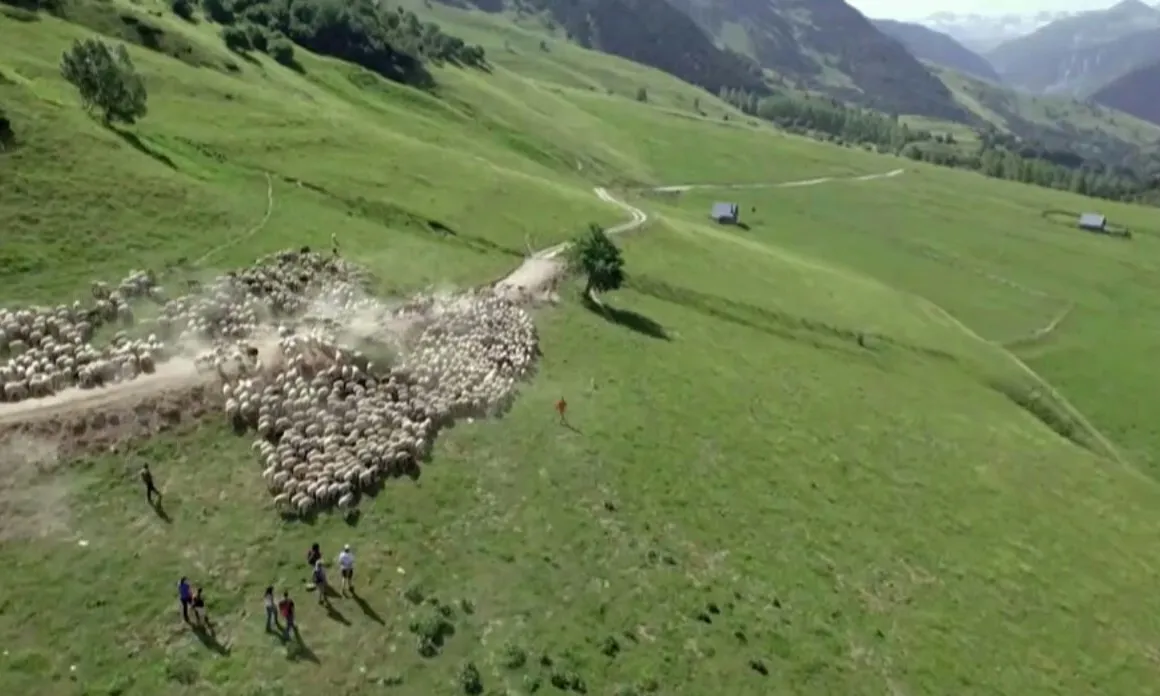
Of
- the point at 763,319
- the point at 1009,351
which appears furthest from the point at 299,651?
the point at 1009,351

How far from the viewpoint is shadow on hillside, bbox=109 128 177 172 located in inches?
2977

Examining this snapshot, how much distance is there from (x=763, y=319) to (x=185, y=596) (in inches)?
2413

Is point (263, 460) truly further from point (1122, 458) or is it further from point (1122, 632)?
point (1122, 458)

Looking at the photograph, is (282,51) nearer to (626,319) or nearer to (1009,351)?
(626,319)

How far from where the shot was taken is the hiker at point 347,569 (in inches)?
1433

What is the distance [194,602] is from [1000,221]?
6980 inches

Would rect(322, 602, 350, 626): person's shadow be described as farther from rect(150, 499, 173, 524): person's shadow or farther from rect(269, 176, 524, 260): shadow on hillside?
rect(269, 176, 524, 260): shadow on hillside

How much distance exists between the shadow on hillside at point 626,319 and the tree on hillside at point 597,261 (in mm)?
1185

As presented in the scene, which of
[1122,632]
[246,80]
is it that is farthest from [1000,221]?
[1122,632]

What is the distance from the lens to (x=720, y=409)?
64188mm

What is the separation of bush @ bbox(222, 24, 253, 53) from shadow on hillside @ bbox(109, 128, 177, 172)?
63.5 meters

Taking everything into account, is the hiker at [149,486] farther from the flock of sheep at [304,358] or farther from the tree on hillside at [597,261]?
the tree on hillside at [597,261]

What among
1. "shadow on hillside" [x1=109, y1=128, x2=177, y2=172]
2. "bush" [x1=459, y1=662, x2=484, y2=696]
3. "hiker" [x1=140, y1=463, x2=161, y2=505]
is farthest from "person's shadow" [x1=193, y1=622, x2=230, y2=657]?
"shadow on hillside" [x1=109, y1=128, x2=177, y2=172]

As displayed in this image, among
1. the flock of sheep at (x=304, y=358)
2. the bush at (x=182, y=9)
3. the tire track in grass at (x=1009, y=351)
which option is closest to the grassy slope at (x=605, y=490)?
the flock of sheep at (x=304, y=358)
